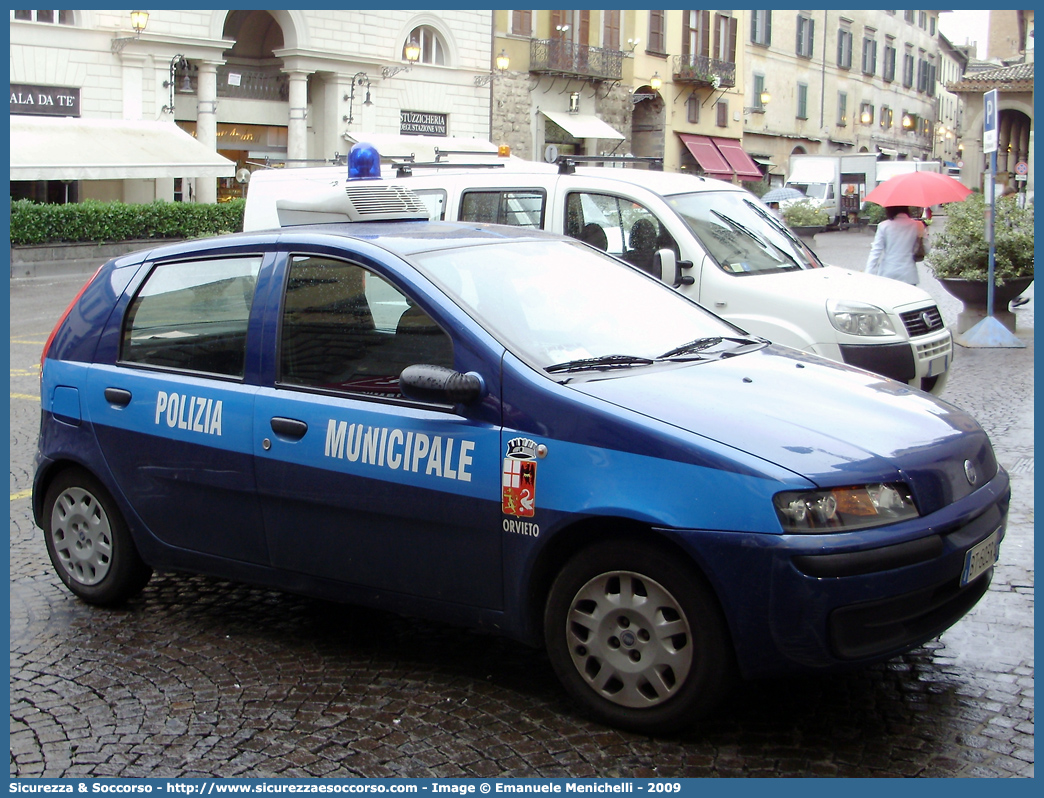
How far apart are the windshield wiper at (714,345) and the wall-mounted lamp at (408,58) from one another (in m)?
30.6

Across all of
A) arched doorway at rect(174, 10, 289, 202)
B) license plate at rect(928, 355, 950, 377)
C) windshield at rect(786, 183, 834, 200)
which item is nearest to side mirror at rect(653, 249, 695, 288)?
license plate at rect(928, 355, 950, 377)

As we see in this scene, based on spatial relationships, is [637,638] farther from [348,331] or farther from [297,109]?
[297,109]

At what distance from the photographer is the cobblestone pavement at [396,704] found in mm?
3662

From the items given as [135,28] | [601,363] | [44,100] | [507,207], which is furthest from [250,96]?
[601,363]

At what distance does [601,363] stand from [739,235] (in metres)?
5.21

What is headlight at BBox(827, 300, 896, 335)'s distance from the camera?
8328mm

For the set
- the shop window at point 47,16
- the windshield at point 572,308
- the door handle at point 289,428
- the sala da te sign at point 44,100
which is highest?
the shop window at point 47,16

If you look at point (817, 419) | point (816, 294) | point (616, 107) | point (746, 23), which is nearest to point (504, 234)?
point (817, 419)

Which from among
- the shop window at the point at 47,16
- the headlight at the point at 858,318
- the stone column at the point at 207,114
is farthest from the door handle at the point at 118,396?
the stone column at the point at 207,114

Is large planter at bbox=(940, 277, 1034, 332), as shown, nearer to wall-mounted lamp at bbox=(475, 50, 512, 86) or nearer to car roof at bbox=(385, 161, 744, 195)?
car roof at bbox=(385, 161, 744, 195)

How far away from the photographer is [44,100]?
28.0 m

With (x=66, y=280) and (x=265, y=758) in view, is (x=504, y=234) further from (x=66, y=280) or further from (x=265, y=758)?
(x=66, y=280)

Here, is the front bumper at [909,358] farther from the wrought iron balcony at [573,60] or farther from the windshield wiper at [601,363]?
the wrought iron balcony at [573,60]

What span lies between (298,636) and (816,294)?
4935 mm
